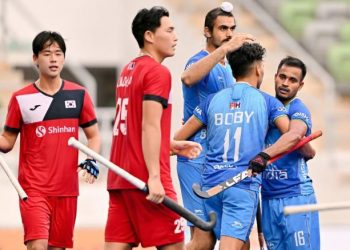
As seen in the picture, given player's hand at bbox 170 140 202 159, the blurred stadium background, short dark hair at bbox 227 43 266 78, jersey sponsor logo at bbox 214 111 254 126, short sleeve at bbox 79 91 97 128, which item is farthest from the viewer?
the blurred stadium background

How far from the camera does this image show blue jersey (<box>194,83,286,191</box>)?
32.4 feet

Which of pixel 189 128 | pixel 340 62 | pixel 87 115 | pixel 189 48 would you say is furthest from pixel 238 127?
pixel 340 62

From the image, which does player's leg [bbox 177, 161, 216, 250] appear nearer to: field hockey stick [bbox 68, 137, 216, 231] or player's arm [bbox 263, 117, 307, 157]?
player's arm [bbox 263, 117, 307, 157]

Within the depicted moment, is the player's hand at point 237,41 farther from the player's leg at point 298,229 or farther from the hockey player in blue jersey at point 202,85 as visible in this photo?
the player's leg at point 298,229

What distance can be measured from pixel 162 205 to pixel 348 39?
46.8 feet

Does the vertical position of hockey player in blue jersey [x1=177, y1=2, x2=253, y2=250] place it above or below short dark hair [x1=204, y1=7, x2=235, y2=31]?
below

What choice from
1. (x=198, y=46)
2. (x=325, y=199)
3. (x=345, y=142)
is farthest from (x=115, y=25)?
(x=325, y=199)

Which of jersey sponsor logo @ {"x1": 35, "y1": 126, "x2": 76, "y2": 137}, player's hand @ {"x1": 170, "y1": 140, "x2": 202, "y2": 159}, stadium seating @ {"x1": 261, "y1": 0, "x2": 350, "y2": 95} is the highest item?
stadium seating @ {"x1": 261, "y1": 0, "x2": 350, "y2": 95}

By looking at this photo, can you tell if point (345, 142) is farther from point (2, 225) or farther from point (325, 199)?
point (2, 225)

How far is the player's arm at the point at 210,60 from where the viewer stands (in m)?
9.94

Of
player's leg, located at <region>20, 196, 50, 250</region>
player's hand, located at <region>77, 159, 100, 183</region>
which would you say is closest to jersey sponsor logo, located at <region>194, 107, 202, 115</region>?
player's hand, located at <region>77, 159, 100, 183</region>

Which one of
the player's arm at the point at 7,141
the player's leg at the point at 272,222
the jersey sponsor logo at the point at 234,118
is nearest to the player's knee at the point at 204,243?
the player's leg at the point at 272,222

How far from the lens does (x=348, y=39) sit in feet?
76.0

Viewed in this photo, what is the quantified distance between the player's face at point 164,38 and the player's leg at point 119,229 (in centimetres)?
97
